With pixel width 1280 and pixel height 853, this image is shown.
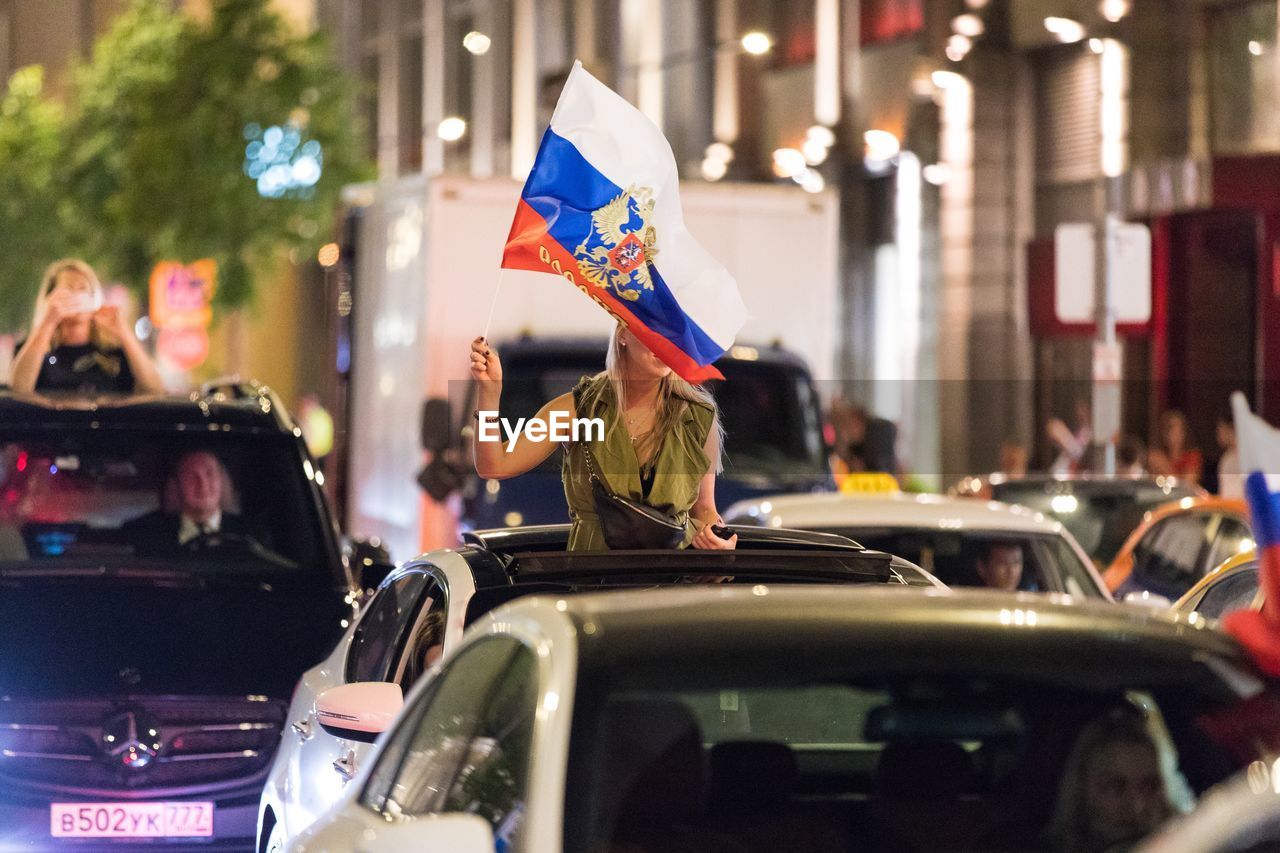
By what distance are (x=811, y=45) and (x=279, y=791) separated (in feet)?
91.4

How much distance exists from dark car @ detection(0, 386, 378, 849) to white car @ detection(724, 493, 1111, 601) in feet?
7.62

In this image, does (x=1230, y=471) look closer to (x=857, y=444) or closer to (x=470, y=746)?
(x=857, y=444)

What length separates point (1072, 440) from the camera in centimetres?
2778

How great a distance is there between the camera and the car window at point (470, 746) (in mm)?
4027

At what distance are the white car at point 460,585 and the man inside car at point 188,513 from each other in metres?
2.63

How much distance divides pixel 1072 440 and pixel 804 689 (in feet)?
79.0

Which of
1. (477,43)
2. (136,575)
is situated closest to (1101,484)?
(136,575)

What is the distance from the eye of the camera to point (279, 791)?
690cm

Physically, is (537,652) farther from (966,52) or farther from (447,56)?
(447,56)

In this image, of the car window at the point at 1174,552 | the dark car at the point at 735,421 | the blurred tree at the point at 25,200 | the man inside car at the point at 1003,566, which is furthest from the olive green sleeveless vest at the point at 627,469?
the blurred tree at the point at 25,200

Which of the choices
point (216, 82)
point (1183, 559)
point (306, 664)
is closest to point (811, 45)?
point (216, 82)

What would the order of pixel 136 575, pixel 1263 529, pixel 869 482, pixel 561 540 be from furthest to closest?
pixel 869 482 < pixel 136 575 < pixel 561 540 < pixel 1263 529

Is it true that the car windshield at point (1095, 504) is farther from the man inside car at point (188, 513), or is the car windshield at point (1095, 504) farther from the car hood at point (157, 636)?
the car hood at point (157, 636)

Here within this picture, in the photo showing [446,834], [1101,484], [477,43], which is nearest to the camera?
[446,834]
